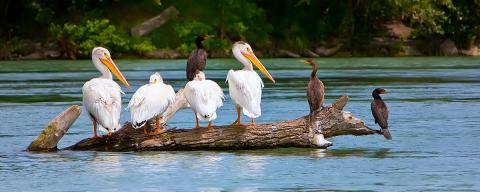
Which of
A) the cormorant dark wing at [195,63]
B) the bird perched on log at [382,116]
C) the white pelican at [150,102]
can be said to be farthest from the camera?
the cormorant dark wing at [195,63]

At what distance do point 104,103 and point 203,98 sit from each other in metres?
1.12

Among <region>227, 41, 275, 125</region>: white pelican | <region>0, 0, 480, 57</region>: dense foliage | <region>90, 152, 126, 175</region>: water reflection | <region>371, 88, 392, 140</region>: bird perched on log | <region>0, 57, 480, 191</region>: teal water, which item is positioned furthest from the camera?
<region>0, 0, 480, 57</region>: dense foliage

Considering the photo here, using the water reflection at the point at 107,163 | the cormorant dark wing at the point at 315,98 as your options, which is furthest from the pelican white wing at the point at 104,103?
the cormorant dark wing at the point at 315,98

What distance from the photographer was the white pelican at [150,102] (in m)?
14.2

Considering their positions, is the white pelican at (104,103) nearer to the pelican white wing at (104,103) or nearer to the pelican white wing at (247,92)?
the pelican white wing at (104,103)

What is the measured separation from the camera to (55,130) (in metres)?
14.6

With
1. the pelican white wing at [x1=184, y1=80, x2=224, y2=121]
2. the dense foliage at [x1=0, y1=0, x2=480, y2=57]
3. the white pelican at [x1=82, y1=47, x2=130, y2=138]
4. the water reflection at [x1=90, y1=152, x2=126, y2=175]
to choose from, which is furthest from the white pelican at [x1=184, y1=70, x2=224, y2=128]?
the dense foliage at [x1=0, y1=0, x2=480, y2=57]

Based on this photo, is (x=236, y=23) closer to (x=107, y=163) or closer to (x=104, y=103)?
(x=104, y=103)

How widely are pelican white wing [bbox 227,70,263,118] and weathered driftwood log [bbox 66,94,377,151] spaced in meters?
0.55

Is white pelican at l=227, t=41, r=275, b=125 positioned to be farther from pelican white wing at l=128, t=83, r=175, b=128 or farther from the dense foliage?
the dense foliage

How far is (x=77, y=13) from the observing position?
192ft

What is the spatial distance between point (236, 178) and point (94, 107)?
8.55 feet

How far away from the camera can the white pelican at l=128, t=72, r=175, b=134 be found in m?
14.2

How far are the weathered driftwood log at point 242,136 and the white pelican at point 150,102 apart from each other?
27cm
